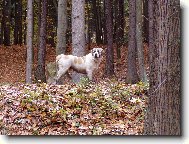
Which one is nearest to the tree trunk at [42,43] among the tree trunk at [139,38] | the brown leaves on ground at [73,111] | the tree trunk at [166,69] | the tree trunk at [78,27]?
the tree trunk at [139,38]

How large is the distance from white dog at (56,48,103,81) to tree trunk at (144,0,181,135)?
8.39 metres

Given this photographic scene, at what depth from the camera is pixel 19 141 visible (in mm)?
5707

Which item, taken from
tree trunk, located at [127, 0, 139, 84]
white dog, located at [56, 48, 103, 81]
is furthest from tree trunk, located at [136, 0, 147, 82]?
white dog, located at [56, 48, 103, 81]

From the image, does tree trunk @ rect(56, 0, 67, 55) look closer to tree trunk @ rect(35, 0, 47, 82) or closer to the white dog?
tree trunk @ rect(35, 0, 47, 82)

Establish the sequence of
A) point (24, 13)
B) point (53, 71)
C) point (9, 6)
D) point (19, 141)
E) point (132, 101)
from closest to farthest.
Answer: point (19, 141)
point (132, 101)
point (53, 71)
point (9, 6)
point (24, 13)

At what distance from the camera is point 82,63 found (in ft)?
47.7

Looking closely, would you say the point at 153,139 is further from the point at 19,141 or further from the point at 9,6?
the point at 9,6

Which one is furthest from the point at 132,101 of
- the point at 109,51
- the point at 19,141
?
the point at 109,51

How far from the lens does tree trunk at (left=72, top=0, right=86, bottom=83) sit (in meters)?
13.9

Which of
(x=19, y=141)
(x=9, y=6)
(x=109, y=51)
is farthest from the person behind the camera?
(x=9, y=6)

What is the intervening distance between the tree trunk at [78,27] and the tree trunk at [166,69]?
790cm

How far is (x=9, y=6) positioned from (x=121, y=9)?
9.42 m

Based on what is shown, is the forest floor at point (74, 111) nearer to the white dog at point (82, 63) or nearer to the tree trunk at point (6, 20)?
the white dog at point (82, 63)

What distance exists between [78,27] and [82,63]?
1198mm
